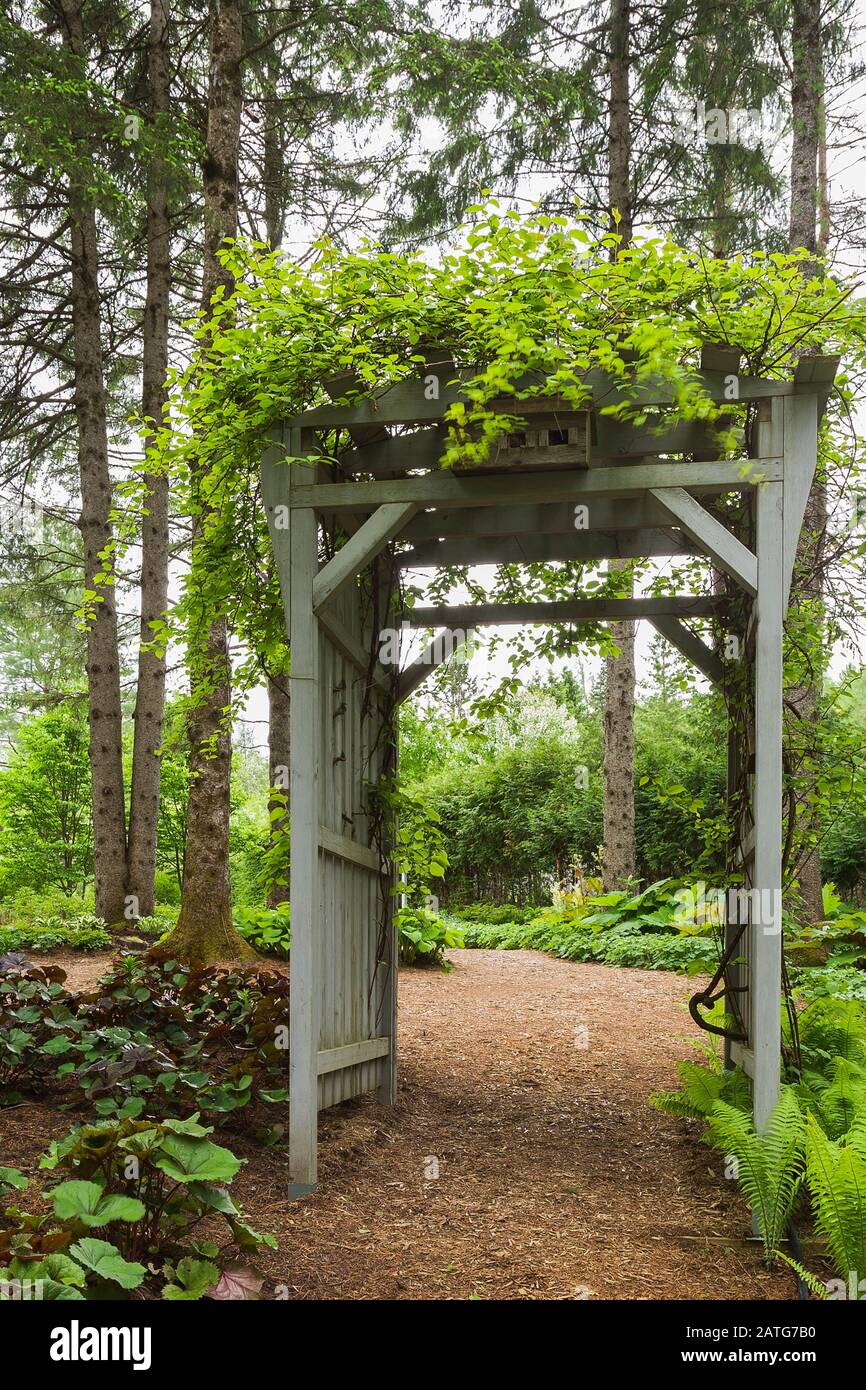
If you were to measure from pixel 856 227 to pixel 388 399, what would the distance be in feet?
28.4

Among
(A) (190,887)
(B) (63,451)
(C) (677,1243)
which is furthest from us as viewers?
(B) (63,451)

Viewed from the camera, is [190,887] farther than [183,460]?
Yes

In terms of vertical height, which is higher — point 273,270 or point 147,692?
point 273,270

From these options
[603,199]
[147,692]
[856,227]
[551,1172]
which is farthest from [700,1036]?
[603,199]

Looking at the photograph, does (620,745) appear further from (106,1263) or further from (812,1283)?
(106,1263)

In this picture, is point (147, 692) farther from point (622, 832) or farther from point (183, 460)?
point (183, 460)

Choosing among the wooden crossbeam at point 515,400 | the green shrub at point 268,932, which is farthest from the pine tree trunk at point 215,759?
the wooden crossbeam at point 515,400

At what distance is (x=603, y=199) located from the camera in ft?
37.5

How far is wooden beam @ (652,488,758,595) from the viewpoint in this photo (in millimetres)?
3859

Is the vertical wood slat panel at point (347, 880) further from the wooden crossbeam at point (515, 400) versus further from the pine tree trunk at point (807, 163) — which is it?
the pine tree trunk at point (807, 163)

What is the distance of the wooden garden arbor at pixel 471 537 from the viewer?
151 inches

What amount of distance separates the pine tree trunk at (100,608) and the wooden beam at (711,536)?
7344 millimetres

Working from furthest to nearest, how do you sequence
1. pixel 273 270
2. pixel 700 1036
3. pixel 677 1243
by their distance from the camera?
pixel 700 1036 < pixel 273 270 < pixel 677 1243

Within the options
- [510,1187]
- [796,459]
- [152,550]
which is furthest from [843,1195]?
[152,550]
